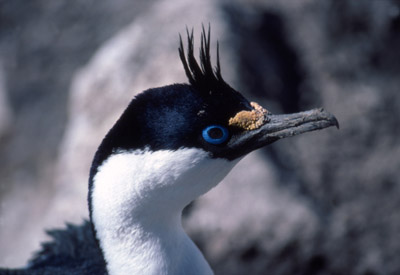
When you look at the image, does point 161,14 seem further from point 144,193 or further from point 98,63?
point 144,193

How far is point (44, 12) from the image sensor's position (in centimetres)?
671

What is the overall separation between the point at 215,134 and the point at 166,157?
0.25m

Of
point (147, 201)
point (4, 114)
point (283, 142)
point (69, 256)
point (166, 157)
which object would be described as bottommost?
point (147, 201)

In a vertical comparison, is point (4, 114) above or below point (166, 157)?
above

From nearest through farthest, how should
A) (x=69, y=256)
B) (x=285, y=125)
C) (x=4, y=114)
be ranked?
(x=285, y=125), (x=69, y=256), (x=4, y=114)

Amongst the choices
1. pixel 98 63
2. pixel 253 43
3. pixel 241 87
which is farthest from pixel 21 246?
pixel 253 43

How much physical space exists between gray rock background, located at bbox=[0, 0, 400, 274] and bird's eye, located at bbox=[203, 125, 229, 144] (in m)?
Result: 1.68

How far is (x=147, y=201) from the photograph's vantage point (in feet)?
7.74

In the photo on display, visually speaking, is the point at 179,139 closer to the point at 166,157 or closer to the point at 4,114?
the point at 166,157

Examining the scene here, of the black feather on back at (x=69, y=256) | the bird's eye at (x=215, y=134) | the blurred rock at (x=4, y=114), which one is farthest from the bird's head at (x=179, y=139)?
the blurred rock at (x=4, y=114)

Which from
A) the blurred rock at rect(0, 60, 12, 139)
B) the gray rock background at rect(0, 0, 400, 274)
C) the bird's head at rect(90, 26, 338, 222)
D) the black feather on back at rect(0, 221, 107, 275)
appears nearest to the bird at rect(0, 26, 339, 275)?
the bird's head at rect(90, 26, 338, 222)

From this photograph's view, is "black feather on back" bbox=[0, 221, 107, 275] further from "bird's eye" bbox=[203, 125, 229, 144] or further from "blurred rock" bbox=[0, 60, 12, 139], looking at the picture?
"blurred rock" bbox=[0, 60, 12, 139]

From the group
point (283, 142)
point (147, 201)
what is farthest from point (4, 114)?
point (147, 201)

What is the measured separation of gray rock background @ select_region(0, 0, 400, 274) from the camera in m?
4.00
